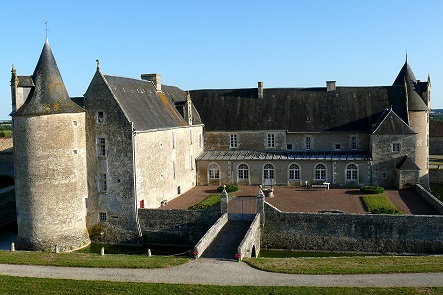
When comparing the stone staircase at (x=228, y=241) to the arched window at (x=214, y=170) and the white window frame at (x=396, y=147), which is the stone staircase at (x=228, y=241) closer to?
the arched window at (x=214, y=170)

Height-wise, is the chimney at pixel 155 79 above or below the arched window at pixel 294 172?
above

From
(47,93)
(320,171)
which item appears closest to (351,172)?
(320,171)

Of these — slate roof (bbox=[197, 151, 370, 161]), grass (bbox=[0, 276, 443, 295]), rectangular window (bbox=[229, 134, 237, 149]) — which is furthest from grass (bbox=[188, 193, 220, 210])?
grass (bbox=[0, 276, 443, 295])

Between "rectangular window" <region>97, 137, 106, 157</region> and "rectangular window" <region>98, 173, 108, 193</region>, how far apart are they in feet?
4.12

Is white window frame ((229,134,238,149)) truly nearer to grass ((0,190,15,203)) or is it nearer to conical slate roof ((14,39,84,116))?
conical slate roof ((14,39,84,116))

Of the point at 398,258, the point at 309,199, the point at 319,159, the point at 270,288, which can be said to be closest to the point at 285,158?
the point at 319,159

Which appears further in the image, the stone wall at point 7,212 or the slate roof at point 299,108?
the slate roof at point 299,108

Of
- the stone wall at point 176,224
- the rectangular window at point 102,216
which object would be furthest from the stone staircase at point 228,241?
the rectangular window at point 102,216

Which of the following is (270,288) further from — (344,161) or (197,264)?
(344,161)

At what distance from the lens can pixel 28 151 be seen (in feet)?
81.7

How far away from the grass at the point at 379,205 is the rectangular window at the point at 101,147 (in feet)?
54.0

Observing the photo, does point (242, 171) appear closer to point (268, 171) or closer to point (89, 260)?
point (268, 171)

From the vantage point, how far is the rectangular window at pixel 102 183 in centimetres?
2712

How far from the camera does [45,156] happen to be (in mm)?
24984
